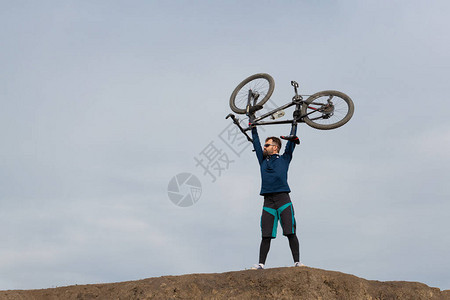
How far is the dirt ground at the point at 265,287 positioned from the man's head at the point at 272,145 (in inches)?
92.7

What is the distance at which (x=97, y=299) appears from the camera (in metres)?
9.31

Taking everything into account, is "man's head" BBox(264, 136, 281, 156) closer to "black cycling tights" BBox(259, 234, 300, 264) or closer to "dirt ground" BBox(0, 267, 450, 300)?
"black cycling tights" BBox(259, 234, 300, 264)

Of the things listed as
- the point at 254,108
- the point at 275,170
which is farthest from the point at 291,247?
the point at 254,108

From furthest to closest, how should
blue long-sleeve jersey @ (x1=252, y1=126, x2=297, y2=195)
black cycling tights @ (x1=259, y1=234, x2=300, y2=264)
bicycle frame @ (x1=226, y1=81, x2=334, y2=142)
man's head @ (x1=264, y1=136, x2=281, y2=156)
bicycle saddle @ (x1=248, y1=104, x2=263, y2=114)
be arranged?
bicycle saddle @ (x1=248, y1=104, x2=263, y2=114)
bicycle frame @ (x1=226, y1=81, x2=334, y2=142)
man's head @ (x1=264, y1=136, x2=281, y2=156)
blue long-sleeve jersey @ (x1=252, y1=126, x2=297, y2=195)
black cycling tights @ (x1=259, y1=234, x2=300, y2=264)

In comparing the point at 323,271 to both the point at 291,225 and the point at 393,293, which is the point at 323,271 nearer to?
the point at 291,225

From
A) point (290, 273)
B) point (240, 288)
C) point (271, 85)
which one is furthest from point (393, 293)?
point (271, 85)

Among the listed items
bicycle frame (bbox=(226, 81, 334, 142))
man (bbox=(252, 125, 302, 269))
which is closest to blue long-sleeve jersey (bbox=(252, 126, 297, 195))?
man (bbox=(252, 125, 302, 269))

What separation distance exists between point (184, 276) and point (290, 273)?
192cm

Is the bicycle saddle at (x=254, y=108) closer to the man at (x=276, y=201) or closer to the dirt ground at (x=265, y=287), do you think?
the man at (x=276, y=201)

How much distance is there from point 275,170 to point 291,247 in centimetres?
144

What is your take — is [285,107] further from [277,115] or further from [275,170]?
[275,170]

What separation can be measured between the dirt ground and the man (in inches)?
21.8

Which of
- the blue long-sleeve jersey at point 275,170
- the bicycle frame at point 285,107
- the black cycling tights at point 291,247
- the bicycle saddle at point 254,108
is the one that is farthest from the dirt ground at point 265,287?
the bicycle saddle at point 254,108

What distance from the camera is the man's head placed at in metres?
9.78
